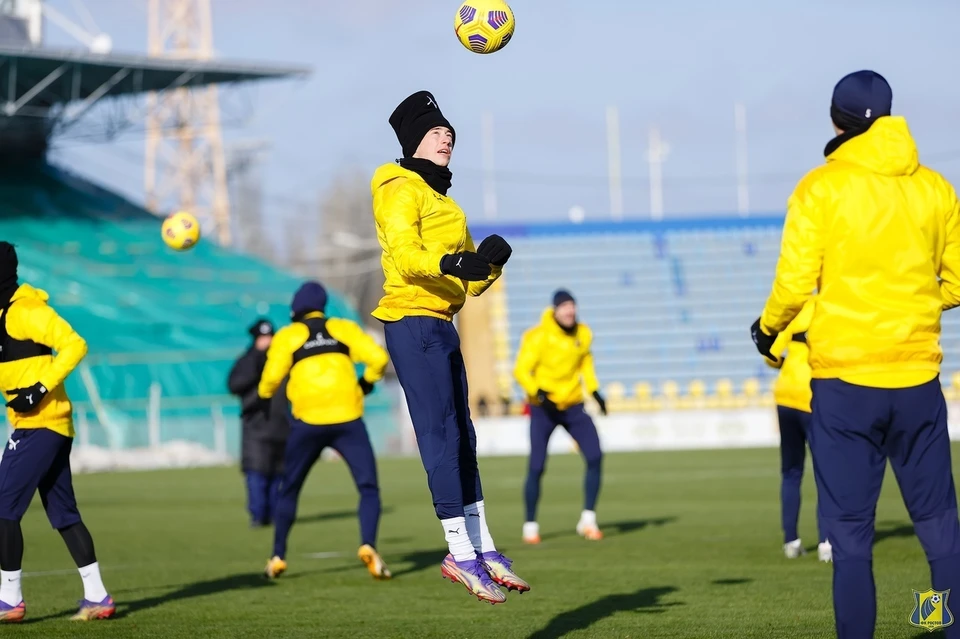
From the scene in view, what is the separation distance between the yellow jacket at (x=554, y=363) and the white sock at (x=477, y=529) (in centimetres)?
706

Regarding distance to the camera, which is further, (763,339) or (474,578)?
(474,578)

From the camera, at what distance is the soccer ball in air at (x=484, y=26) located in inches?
309

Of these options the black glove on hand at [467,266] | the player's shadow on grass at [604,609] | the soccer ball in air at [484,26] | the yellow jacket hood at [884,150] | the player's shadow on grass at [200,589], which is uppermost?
the soccer ball in air at [484,26]

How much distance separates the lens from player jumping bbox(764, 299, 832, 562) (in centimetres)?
1104

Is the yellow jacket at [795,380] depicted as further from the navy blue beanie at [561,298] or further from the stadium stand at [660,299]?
the stadium stand at [660,299]

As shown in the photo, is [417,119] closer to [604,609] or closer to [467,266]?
[467,266]

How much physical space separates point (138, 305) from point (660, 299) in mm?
15972

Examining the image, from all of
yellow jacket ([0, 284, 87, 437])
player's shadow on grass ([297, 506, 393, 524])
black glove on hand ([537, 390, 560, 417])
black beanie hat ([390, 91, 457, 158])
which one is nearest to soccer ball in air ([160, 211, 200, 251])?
player's shadow on grass ([297, 506, 393, 524])

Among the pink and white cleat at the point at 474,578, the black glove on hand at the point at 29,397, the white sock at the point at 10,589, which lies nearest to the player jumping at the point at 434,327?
the pink and white cleat at the point at 474,578

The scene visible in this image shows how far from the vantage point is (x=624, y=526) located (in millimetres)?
15117

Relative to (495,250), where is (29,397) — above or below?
below

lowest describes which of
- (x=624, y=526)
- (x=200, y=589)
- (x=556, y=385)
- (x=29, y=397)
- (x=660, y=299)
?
(x=624, y=526)

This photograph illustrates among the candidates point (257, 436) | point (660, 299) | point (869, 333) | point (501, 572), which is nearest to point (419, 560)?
point (257, 436)

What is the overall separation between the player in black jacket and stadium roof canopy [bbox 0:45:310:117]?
2598 centimetres
